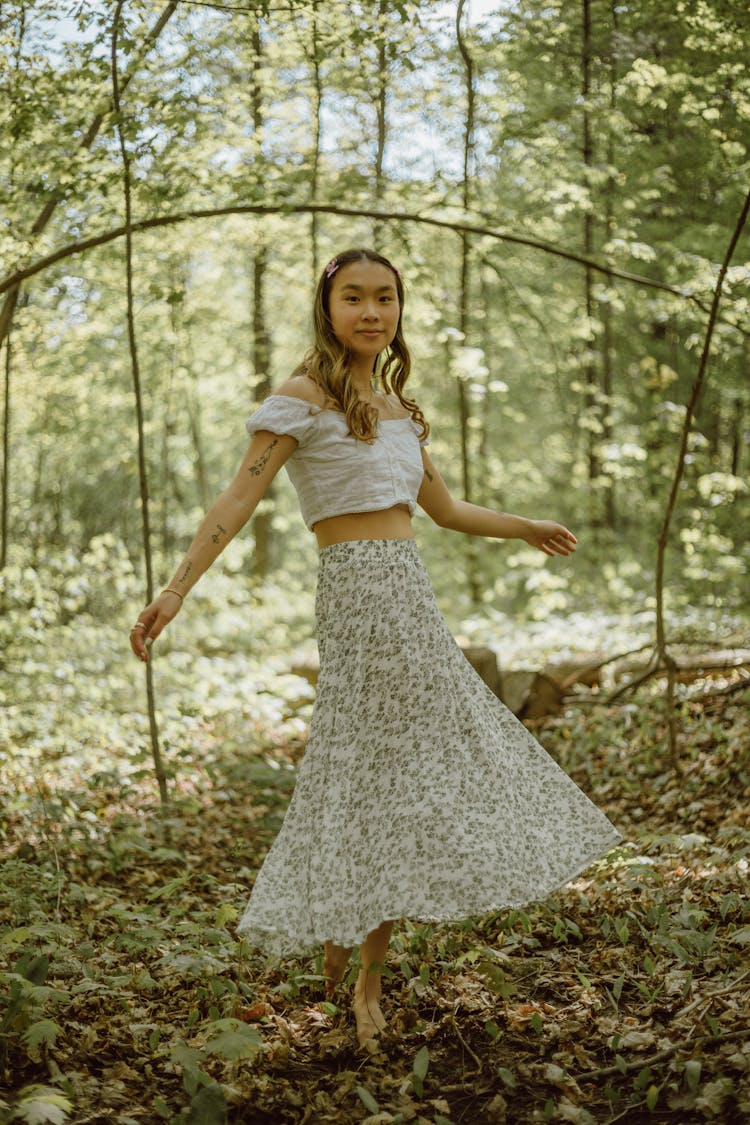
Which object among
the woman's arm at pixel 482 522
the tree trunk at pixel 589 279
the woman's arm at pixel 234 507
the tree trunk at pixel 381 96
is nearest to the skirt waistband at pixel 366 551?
the woman's arm at pixel 234 507

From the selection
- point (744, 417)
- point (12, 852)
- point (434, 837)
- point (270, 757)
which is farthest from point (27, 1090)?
point (744, 417)

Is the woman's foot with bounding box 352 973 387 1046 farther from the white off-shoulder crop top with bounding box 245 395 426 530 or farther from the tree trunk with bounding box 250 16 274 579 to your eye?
the tree trunk with bounding box 250 16 274 579

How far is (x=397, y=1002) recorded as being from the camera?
315cm

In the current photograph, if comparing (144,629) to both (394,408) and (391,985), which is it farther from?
(391,985)

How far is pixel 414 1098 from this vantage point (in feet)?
8.44

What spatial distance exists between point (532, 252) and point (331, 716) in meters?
10.1

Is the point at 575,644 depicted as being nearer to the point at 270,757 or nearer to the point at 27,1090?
the point at 270,757

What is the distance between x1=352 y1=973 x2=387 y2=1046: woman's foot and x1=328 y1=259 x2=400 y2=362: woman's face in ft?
6.48

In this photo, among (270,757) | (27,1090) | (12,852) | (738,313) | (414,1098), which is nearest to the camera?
(27,1090)

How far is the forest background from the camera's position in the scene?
4887 millimetres

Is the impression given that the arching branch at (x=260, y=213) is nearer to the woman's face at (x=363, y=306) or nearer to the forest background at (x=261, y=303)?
the forest background at (x=261, y=303)

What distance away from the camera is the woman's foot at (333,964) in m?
3.10

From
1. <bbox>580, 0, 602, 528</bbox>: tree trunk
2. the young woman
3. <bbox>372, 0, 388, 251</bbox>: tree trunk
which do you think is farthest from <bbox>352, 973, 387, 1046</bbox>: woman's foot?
<bbox>580, 0, 602, 528</bbox>: tree trunk

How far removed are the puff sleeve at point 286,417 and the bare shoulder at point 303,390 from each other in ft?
0.05
